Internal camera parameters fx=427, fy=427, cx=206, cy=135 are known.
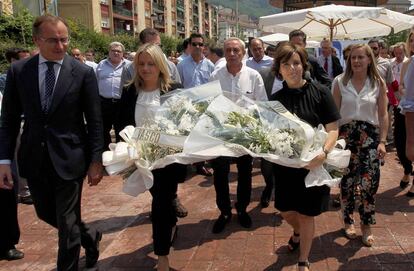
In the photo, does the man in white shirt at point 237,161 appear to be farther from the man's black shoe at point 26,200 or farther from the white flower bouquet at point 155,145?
the man's black shoe at point 26,200

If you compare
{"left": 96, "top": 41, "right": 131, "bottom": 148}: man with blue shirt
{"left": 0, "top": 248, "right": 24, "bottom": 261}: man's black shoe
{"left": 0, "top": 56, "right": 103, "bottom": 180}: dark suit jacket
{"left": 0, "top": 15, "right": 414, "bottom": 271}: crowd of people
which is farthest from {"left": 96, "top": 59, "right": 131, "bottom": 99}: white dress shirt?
{"left": 0, "top": 56, "right": 103, "bottom": 180}: dark suit jacket

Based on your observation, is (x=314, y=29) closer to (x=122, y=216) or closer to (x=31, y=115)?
(x=122, y=216)

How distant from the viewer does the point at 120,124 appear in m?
4.00

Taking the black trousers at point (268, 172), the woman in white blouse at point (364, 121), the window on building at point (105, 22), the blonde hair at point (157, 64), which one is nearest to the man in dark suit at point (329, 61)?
the black trousers at point (268, 172)

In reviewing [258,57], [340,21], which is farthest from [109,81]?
[340,21]

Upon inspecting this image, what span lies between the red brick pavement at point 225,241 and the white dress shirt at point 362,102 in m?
1.20

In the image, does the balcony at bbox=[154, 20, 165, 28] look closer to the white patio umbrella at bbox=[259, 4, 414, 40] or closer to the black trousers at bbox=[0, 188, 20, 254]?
the white patio umbrella at bbox=[259, 4, 414, 40]

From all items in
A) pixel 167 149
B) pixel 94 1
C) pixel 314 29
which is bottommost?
pixel 167 149

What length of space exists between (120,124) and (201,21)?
301 feet

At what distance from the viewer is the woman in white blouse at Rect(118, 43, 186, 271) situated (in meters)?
3.54

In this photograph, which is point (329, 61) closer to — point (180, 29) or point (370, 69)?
point (370, 69)

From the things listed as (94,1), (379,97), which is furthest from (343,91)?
(94,1)

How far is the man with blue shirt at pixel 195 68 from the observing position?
6.89 meters

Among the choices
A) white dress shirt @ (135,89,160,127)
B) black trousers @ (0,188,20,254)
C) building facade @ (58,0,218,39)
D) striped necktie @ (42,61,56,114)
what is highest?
building facade @ (58,0,218,39)
